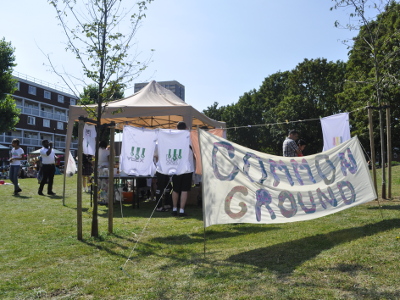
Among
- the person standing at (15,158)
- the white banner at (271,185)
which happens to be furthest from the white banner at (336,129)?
the person standing at (15,158)

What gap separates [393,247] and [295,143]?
12.7 ft

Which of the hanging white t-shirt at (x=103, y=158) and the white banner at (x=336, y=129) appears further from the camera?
the hanging white t-shirt at (x=103, y=158)

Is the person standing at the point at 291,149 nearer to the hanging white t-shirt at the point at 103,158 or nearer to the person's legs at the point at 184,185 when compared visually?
the person's legs at the point at 184,185

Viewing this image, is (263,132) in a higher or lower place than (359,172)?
higher

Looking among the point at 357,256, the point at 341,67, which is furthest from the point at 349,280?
the point at 341,67

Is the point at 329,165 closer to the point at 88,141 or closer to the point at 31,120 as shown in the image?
the point at 88,141

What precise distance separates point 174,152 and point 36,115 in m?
56.6

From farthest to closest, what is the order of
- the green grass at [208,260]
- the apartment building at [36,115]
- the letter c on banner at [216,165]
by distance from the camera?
the apartment building at [36,115] → the letter c on banner at [216,165] → the green grass at [208,260]

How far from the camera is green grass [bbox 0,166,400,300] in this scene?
10.1ft

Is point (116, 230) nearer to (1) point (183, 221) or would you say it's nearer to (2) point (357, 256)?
(1) point (183, 221)

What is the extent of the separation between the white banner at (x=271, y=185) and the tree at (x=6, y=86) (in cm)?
2521

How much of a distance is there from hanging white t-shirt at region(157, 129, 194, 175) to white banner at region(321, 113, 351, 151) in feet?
10.9

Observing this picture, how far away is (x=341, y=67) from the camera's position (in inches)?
1344

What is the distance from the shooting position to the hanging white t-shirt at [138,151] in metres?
7.11
